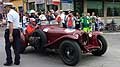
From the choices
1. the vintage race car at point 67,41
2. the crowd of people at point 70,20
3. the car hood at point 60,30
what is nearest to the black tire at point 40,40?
the vintage race car at point 67,41

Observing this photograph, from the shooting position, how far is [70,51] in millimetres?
9703

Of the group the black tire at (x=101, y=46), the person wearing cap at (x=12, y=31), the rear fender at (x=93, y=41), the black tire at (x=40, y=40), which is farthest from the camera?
the black tire at (x=101, y=46)

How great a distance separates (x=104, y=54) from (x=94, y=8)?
17857mm

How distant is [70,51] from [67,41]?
29 centimetres

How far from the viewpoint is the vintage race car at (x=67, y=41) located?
9594 millimetres

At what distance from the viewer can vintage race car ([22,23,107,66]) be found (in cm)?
959

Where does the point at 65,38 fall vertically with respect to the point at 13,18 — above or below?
below

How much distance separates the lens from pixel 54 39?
10.5 m

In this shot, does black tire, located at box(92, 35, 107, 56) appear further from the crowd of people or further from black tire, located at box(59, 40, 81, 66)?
the crowd of people

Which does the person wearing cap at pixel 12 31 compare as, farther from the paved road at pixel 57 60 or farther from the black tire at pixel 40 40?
the black tire at pixel 40 40

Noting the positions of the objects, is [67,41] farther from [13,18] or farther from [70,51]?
[13,18]

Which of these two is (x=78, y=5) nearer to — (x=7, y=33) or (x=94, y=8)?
(x=94, y=8)

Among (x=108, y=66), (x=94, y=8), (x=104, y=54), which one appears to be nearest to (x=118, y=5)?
(x=94, y=8)

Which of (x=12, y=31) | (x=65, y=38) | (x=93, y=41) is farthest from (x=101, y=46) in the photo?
(x=12, y=31)
